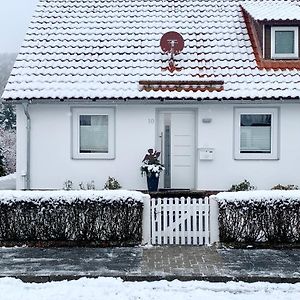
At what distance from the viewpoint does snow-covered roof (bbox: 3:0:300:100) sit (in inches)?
625

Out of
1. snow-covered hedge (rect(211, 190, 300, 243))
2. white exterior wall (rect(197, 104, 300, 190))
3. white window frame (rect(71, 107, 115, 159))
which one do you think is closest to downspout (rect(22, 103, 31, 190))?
white window frame (rect(71, 107, 115, 159))

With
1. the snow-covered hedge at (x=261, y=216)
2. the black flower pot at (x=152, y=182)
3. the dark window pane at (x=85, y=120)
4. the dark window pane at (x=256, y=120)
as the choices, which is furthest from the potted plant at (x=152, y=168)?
the snow-covered hedge at (x=261, y=216)

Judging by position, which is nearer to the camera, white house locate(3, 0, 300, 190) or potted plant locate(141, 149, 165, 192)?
potted plant locate(141, 149, 165, 192)

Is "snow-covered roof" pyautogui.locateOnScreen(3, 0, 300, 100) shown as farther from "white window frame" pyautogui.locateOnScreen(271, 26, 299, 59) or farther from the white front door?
the white front door

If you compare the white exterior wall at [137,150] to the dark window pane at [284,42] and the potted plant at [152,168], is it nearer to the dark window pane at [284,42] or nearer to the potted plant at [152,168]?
the potted plant at [152,168]

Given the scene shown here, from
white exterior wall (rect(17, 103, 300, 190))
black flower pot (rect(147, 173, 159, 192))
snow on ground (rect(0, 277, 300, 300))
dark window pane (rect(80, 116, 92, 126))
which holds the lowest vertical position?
snow on ground (rect(0, 277, 300, 300))

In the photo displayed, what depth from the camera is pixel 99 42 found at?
17.7m

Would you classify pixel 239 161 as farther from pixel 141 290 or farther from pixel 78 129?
pixel 141 290

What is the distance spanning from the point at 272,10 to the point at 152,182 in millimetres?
6374

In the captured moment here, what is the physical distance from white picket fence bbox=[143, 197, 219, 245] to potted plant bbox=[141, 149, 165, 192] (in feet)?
13.7

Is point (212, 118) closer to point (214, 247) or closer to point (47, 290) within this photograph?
point (214, 247)

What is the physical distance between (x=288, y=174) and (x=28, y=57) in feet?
26.6

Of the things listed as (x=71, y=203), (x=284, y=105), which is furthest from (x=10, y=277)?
(x=284, y=105)

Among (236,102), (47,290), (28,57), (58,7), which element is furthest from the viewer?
(58,7)
